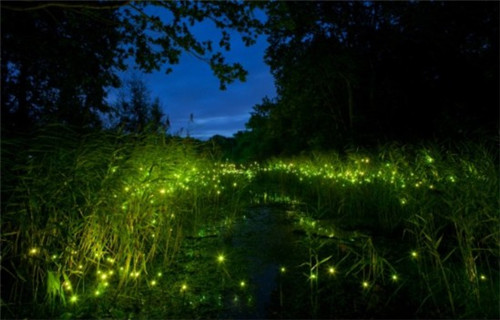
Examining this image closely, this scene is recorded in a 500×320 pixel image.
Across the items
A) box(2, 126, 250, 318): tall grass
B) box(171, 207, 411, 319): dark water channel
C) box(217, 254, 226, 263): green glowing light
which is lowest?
box(171, 207, 411, 319): dark water channel

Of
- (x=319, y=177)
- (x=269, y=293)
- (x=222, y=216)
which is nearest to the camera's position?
(x=269, y=293)

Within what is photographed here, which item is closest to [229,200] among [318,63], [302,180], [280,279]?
[302,180]

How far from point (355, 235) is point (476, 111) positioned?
10419 mm

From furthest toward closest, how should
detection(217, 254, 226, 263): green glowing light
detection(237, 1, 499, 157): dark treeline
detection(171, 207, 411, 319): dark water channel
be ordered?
detection(237, 1, 499, 157): dark treeline → detection(217, 254, 226, 263): green glowing light → detection(171, 207, 411, 319): dark water channel

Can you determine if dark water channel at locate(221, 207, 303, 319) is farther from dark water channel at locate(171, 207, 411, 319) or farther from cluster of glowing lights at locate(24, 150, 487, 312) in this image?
cluster of glowing lights at locate(24, 150, 487, 312)

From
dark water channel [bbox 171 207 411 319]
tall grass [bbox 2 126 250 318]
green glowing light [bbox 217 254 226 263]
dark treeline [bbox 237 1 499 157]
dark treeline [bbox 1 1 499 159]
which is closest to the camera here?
dark water channel [bbox 171 207 411 319]

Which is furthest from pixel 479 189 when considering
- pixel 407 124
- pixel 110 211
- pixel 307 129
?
pixel 307 129

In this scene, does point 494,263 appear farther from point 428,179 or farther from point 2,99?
point 2,99

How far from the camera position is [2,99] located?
10102mm

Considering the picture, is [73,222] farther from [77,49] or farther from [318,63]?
[318,63]

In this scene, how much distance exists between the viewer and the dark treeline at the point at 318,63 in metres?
6.95

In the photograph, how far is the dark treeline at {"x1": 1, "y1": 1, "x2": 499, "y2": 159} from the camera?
6.95m

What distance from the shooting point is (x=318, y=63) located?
48.8ft

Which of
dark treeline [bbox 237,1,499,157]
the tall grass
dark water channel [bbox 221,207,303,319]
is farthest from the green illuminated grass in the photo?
dark treeline [bbox 237,1,499,157]
